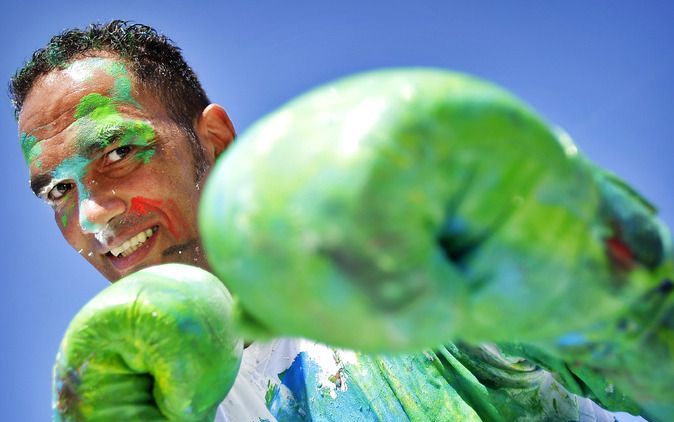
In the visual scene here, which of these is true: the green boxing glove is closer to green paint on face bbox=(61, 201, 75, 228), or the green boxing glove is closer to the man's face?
the man's face

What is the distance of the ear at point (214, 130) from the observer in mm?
1461

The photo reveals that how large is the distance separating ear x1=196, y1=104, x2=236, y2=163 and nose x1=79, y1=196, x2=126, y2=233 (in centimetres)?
30

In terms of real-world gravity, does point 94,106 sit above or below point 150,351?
above

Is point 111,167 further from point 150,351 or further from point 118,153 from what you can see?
point 150,351

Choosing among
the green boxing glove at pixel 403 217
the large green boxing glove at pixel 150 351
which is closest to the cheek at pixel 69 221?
the large green boxing glove at pixel 150 351

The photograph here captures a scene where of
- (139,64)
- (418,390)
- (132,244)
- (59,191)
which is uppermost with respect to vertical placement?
(139,64)

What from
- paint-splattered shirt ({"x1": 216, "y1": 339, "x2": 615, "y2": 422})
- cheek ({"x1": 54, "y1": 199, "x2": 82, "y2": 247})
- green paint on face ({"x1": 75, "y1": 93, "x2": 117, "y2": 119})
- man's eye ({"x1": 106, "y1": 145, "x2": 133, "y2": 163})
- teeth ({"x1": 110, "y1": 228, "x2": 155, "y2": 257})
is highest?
green paint on face ({"x1": 75, "y1": 93, "x2": 117, "y2": 119})

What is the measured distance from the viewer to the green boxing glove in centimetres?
33

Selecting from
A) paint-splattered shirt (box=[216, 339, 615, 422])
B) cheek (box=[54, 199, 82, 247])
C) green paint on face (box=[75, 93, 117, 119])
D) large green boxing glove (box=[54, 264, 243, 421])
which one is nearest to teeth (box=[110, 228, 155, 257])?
cheek (box=[54, 199, 82, 247])

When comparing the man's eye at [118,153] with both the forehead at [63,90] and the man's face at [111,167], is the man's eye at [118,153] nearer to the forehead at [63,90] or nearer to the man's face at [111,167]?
the man's face at [111,167]

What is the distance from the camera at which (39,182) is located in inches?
49.9

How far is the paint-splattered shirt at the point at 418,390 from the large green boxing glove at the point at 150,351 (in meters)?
0.37

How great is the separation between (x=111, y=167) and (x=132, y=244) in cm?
16

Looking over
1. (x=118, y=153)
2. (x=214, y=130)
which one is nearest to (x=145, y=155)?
(x=118, y=153)
